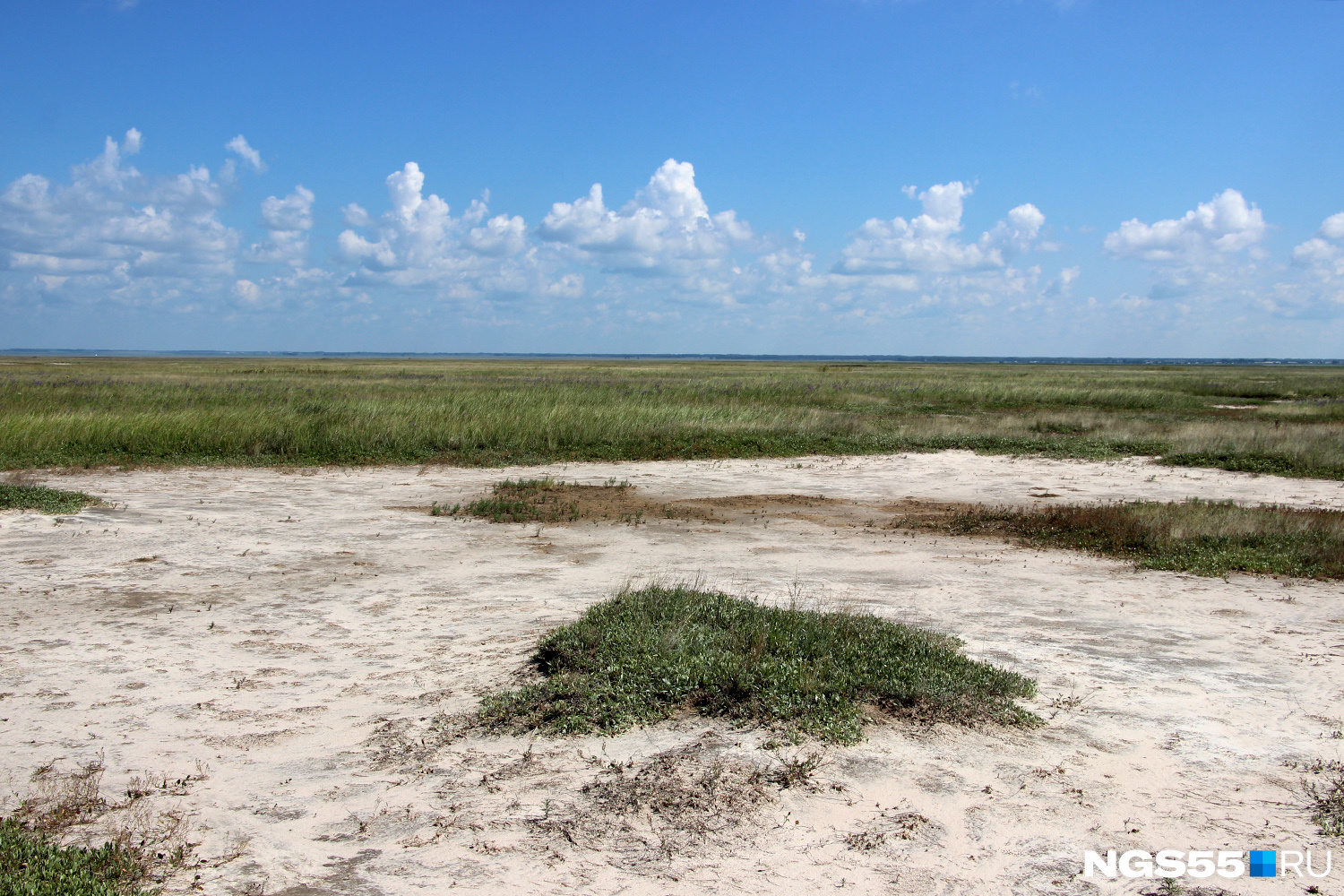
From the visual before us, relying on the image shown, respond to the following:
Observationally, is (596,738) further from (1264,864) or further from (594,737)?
(1264,864)

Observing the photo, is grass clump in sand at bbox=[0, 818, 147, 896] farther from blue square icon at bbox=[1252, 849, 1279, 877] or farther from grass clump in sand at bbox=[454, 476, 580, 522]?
grass clump in sand at bbox=[454, 476, 580, 522]

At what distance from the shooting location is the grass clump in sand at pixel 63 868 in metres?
3.30

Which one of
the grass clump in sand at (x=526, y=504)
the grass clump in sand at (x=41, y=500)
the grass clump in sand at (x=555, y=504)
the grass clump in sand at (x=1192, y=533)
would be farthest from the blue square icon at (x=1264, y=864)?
the grass clump in sand at (x=41, y=500)

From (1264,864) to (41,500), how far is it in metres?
14.1

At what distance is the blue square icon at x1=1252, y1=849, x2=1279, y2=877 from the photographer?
367 centimetres

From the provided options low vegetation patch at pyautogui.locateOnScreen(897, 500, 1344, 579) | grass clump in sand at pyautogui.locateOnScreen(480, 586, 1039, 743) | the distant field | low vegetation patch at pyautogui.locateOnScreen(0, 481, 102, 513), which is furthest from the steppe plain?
the distant field

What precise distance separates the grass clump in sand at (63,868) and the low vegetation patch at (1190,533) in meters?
9.85

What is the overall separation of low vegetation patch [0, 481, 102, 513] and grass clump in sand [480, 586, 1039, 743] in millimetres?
9315

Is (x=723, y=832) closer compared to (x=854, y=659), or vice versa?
(x=723, y=832)

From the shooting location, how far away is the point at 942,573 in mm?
9383

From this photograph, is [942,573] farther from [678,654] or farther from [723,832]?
[723,832]

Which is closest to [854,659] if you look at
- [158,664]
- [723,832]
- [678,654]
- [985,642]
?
[678,654]

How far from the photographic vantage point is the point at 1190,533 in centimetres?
1100

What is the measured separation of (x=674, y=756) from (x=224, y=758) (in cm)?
243
